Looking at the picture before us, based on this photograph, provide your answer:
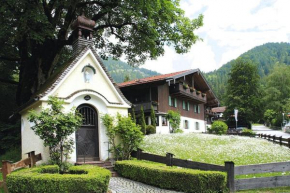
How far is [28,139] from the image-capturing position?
16.8 m

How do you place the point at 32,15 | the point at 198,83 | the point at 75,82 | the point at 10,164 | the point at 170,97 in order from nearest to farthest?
the point at 10,164 → the point at 75,82 → the point at 32,15 → the point at 170,97 → the point at 198,83

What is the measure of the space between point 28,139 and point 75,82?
4.60 metres

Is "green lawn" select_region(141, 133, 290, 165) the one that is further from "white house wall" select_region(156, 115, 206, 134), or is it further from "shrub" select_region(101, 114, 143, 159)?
"white house wall" select_region(156, 115, 206, 134)

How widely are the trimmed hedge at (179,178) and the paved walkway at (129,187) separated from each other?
0.29 m

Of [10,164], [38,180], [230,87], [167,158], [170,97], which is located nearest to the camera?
[38,180]

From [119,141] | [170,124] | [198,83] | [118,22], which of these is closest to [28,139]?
[119,141]

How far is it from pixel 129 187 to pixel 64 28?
15689mm

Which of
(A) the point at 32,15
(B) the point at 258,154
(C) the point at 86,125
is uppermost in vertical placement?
(A) the point at 32,15

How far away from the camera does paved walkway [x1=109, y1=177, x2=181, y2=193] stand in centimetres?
1091

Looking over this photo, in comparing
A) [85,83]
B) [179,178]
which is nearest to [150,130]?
[85,83]

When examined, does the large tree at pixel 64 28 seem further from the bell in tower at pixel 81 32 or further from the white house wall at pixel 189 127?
the white house wall at pixel 189 127

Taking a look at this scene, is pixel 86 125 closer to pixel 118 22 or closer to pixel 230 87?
pixel 118 22

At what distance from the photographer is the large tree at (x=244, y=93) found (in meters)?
57.7

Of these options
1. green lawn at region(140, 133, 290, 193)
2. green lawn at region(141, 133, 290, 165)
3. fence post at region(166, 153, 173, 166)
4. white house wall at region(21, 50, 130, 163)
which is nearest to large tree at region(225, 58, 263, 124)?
green lawn at region(140, 133, 290, 193)
